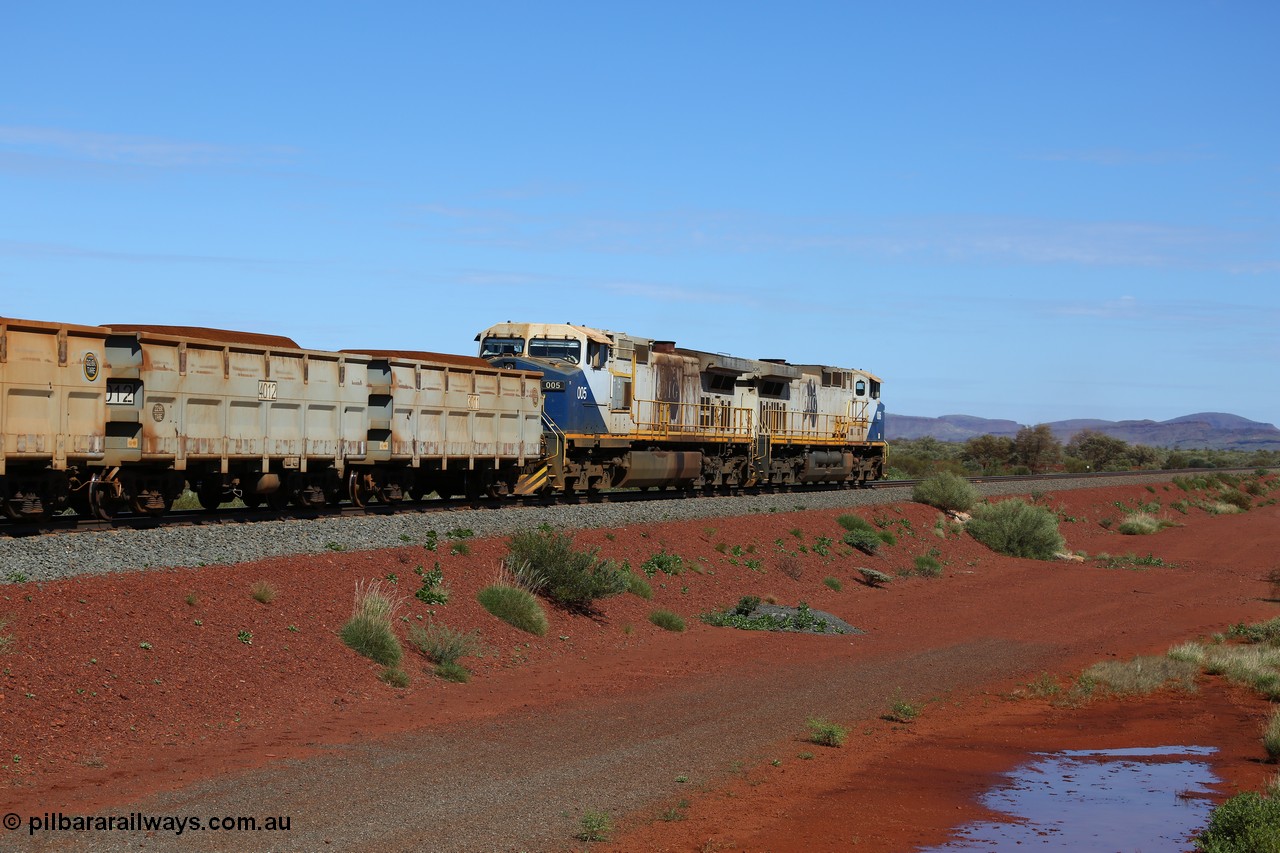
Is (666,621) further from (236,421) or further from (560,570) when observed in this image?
(236,421)

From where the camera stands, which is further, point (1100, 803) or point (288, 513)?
point (288, 513)

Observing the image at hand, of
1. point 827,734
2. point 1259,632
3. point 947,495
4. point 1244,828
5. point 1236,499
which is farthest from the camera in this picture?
point 1236,499

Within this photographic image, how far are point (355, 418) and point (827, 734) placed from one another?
12724mm

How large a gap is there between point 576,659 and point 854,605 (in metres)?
9.69

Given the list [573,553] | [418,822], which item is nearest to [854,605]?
[573,553]

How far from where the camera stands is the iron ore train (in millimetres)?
18188

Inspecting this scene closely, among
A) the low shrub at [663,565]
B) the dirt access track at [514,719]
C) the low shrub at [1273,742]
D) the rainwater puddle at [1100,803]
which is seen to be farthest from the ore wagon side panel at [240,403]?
the low shrub at [1273,742]

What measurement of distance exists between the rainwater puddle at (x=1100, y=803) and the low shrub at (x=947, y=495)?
86.0ft

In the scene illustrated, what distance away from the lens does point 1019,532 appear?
3791cm

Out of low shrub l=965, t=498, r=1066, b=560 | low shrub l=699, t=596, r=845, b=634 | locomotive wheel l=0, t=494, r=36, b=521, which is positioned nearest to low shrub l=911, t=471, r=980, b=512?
low shrub l=965, t=498, r=1066, b=560

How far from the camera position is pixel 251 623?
49.2 feet

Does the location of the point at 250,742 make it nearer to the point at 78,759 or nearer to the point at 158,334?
the point at 78,759

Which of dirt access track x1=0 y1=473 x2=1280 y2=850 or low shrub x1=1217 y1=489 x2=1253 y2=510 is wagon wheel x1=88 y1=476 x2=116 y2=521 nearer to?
dirt access track x1=0 y1=473 x2=1280 y2=850

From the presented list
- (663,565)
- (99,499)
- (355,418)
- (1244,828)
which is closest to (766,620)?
(663,565)
